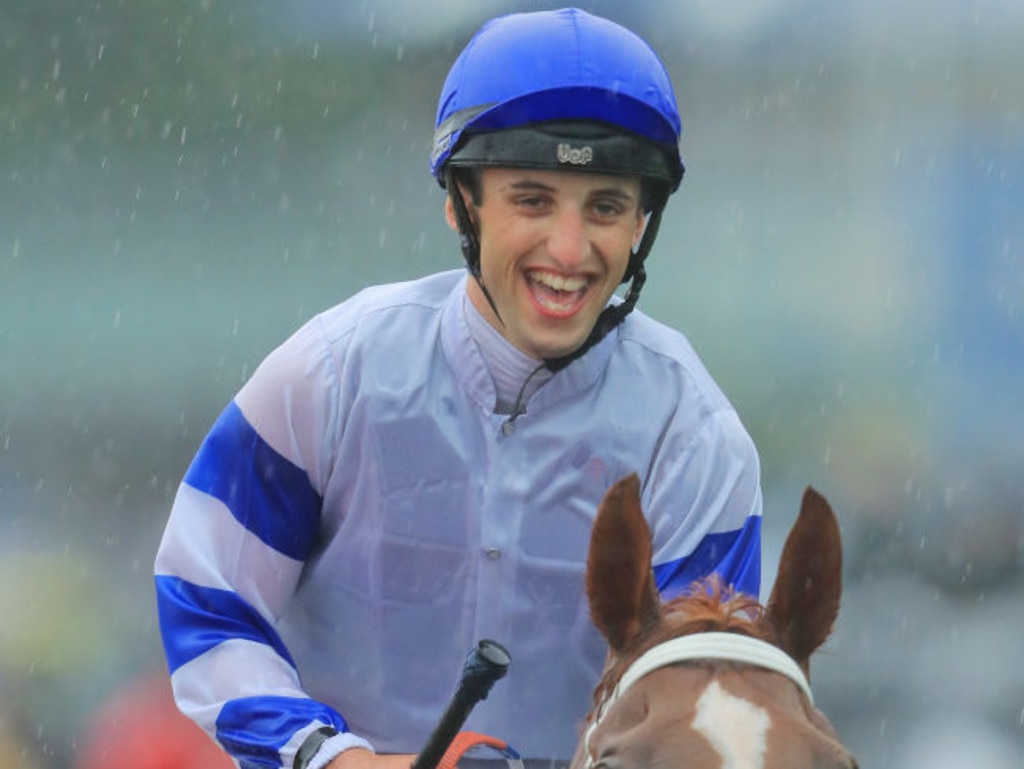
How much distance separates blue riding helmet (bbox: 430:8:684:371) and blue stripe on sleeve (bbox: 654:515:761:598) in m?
0.59

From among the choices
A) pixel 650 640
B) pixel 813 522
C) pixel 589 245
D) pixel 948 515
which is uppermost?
pixel 589 245

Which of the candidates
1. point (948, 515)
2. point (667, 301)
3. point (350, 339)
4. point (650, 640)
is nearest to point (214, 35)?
point (667, 301)

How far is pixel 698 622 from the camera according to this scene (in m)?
2.28

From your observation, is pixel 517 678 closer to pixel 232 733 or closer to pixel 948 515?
pixel 232 733

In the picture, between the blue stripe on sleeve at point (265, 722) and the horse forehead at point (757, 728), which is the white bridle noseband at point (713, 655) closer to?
the horse forehead at point (757, 728)

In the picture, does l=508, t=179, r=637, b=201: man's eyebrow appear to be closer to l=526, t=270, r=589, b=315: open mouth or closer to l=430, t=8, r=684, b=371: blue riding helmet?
l=430, t=8, r=684, b=371: blue riding helmet

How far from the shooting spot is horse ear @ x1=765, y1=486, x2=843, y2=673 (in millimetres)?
2301

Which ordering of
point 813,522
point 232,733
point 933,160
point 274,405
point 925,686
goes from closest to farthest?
point 813,522
point 232,733
point 274,405
point 925,686
point 933,160

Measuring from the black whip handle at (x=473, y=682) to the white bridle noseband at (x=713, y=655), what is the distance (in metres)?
0.16

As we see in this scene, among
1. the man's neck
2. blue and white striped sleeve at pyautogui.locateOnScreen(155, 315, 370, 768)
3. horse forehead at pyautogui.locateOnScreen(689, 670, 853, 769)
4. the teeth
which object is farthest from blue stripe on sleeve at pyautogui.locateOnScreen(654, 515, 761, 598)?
horse forehead at pyautogui.locateOnScreen(689, 670, 853, 769)

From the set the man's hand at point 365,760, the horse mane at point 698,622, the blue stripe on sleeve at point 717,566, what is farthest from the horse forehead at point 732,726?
the blue stripe on sleeve at point 717,566

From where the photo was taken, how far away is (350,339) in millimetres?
3055

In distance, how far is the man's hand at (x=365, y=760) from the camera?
2.57 meters

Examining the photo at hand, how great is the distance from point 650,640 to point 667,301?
4.31 m
